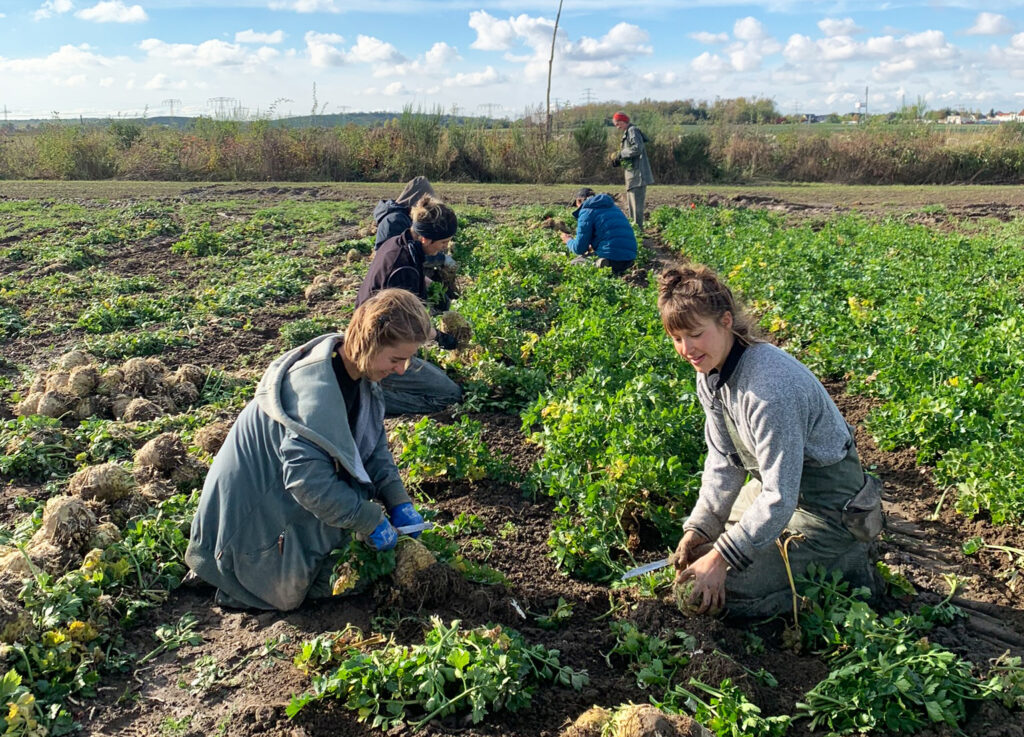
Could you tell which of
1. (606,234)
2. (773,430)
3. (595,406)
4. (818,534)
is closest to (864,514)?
(818,534)

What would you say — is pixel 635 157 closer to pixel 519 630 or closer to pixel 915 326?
pixel 915 326

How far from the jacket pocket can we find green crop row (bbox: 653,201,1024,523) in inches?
49.7

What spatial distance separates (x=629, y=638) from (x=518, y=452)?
2384 millimetres

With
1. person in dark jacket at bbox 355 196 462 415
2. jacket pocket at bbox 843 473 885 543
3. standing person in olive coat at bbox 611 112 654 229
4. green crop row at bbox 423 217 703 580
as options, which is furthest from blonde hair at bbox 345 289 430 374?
standing person in olive coat at bbox 611 112 654 229

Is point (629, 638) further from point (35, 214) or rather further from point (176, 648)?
point (35, 214)

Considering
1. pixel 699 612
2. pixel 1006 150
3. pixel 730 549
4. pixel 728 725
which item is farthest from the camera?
pixel 1006 150

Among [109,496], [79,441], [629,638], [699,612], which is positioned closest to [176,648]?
[109,496]

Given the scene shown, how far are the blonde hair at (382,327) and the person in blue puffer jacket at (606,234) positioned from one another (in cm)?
750

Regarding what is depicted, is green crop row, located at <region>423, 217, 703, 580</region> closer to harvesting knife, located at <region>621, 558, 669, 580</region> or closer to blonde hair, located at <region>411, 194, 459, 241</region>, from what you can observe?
harvesting knife, located at <region>621, 558, 669, 580</region>

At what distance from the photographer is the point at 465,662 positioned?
109 inches

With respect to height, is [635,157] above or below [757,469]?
above

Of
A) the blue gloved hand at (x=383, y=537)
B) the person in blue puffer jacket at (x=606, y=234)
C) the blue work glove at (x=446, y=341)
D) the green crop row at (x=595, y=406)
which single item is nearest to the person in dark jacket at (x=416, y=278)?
the green crop row at (x=595, y=406)

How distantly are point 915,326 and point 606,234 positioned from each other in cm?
465

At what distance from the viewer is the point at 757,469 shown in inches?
137
